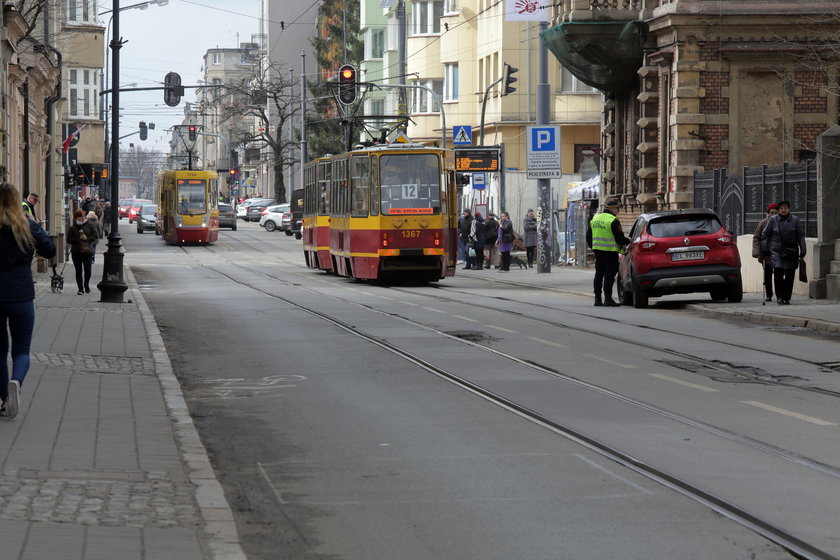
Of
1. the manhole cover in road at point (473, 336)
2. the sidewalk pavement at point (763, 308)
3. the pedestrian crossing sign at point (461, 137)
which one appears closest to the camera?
the manhole cover in road at point (473, 336)

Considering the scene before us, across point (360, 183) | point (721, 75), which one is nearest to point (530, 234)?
point (721, 75)

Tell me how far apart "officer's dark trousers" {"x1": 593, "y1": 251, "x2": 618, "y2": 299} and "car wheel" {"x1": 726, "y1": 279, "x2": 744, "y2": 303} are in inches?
81.5

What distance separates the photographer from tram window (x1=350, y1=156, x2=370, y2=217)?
113ft

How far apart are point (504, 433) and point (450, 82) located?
6238cm

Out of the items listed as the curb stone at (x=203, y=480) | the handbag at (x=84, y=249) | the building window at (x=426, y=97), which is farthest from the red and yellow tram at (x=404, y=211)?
the building window at (x=426, y=97)

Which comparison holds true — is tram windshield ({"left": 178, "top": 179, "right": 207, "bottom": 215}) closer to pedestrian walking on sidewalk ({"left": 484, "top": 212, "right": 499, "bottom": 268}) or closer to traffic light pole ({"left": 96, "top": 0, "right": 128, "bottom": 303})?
pedestrian walking on sidewalk ({"left": 484, "top": 212, "right": 499, "bottom": 268})

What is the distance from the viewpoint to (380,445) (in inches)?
400

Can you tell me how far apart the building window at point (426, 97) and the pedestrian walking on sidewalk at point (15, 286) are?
210 feet

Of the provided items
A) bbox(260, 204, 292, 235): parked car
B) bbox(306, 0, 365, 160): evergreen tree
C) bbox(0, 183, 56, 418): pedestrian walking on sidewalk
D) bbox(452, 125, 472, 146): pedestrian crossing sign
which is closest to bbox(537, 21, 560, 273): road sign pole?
bbox(452, 125, 472, 146): pedestrian crossing sign

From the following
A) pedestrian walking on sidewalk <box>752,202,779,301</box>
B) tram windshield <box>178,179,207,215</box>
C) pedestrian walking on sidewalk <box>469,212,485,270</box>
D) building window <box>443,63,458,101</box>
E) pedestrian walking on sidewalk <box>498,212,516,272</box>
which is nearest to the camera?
pedestrian walking on sidewalk <box>752,202,779,301</box>

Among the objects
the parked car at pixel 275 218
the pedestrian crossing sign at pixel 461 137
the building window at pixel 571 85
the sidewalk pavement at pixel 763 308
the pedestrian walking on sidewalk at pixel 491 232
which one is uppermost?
the building window at pixel 571 85

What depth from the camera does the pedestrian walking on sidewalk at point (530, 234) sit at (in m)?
43.8

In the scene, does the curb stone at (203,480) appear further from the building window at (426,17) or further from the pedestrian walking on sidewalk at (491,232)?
the building window at (426,17)

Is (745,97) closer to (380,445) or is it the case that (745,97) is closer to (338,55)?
(380,445)
